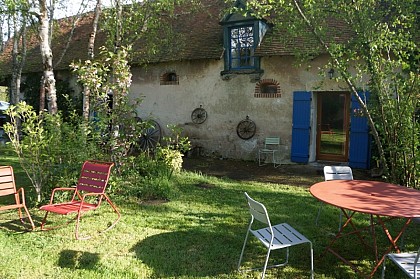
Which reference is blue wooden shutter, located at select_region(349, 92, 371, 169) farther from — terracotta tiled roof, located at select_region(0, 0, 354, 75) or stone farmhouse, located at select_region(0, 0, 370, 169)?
terracotta tiled roof, located at select_region(0, 0, 354, 75)

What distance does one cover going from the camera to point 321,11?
5512mm

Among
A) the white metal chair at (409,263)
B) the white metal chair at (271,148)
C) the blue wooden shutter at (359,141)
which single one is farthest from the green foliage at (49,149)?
the blue wooden shutter at (359,141)

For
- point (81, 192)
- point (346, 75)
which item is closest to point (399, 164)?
point (346, 75)

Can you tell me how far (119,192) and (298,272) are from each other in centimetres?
366

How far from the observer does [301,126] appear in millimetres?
10234

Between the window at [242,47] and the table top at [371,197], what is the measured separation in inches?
286

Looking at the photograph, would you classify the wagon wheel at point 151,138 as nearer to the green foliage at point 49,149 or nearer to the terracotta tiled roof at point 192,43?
the terracotta tiled roof at point 192,43

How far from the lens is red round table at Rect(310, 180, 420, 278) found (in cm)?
323

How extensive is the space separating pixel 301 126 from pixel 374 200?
6.77 meters

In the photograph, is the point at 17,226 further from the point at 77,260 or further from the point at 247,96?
the point at 247,96

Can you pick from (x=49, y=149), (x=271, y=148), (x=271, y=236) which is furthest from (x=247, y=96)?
(x=271, y=236)

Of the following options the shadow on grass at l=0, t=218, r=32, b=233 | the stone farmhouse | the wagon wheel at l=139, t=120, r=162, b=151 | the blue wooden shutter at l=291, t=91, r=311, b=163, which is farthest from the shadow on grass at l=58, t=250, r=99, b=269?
the wagon wheel at l=139, t=120, r=162, b=151

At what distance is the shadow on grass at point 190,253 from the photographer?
12.2ft

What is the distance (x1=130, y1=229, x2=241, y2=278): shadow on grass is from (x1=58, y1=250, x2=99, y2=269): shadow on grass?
18.9 inches
